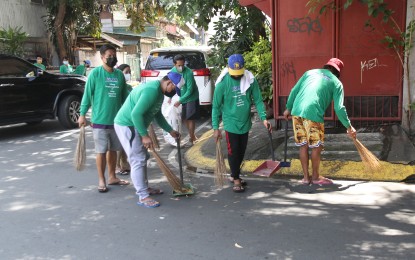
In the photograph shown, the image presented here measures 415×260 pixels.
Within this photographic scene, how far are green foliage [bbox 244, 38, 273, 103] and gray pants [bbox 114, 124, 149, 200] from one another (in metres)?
3.75

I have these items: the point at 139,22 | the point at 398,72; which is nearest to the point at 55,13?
the point at 139,22

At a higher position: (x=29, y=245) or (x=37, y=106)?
(x=37, y=106)

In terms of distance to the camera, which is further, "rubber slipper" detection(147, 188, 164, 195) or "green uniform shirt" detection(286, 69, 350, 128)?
"rubber slipper" detection(147, 188, 164, 195)

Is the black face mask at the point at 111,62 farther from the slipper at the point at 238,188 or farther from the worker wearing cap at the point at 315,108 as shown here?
the worker wearing cap at the point at 315,108

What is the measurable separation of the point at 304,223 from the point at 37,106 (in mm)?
6880

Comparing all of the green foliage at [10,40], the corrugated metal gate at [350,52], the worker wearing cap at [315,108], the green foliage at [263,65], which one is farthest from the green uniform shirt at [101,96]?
the green foliage at [10,40]

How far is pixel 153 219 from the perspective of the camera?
429cm

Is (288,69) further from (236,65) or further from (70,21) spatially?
(70,21)

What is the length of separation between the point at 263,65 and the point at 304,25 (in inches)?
51.4

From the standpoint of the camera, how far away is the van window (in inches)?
391

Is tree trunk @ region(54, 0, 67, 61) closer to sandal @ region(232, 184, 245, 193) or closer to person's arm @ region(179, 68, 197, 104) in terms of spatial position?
person's arm @ region(179, 68, 197, 104)

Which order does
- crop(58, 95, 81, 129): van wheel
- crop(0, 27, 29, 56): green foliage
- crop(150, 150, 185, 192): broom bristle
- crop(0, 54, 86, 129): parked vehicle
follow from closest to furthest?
crop(150, 150, 185, 192): broom bristle, crop(0, 54, 86, 129): parked vehicle, crop(58, 95, 81, 129): van wheel, crop(0, 27, 29, 56): green foliage

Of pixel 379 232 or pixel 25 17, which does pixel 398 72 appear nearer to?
pixel 379 232

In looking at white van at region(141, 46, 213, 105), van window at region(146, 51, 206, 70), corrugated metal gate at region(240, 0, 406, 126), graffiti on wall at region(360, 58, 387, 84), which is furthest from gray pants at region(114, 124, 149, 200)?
van window at region(146, 51, 206, 70)
